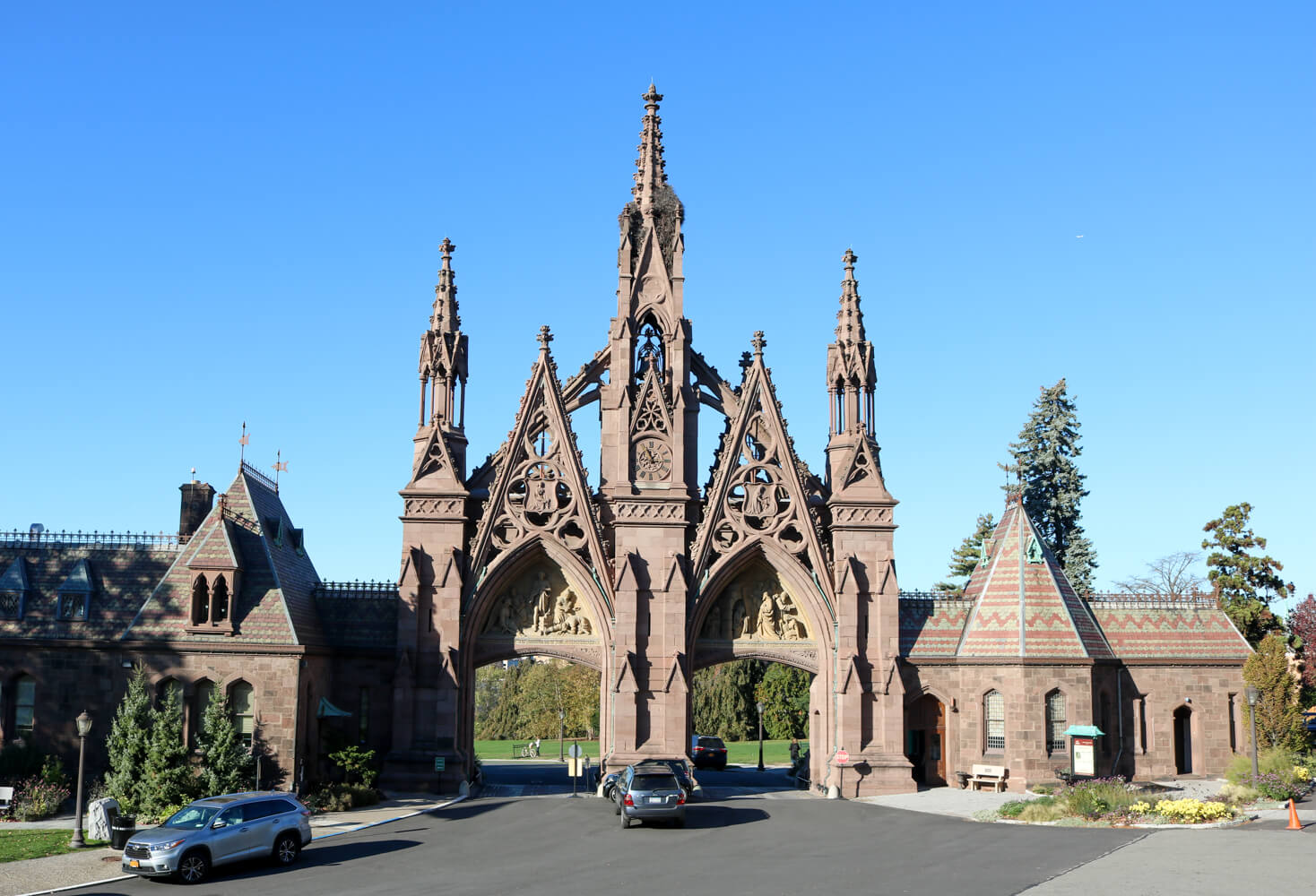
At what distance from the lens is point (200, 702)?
3878 centimetres

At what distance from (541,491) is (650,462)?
3986 millimetres

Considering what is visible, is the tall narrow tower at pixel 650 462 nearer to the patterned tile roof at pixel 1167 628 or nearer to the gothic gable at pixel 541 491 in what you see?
the gothic gable at pixel 541 491

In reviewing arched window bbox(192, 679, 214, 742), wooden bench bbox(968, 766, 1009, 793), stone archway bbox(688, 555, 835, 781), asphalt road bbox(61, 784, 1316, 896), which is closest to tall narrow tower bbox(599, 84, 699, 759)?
stone archway bbox(688, 555, 835, 781)

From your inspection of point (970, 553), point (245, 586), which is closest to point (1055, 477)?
point (970, 553)

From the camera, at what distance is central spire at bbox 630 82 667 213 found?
47562 mm

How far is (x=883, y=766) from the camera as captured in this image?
42406mm

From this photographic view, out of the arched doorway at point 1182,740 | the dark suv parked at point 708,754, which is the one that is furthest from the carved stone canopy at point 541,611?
the arched doorway at point 1182,740

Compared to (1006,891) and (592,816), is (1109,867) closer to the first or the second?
(1006,891)

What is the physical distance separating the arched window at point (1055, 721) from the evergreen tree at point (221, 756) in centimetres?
2565

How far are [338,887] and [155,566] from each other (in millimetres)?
20895

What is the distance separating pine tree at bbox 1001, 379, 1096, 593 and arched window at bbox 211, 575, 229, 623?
1661 inches

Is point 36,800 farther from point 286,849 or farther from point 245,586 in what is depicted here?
point 286,849

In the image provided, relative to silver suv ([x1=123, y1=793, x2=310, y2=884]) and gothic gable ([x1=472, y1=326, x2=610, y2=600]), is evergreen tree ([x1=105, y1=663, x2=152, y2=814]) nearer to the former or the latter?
silver suv ([x1=123, y1=793, x2=310, y2=884])

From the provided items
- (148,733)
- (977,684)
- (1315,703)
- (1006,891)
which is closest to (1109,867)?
(1006,891)
